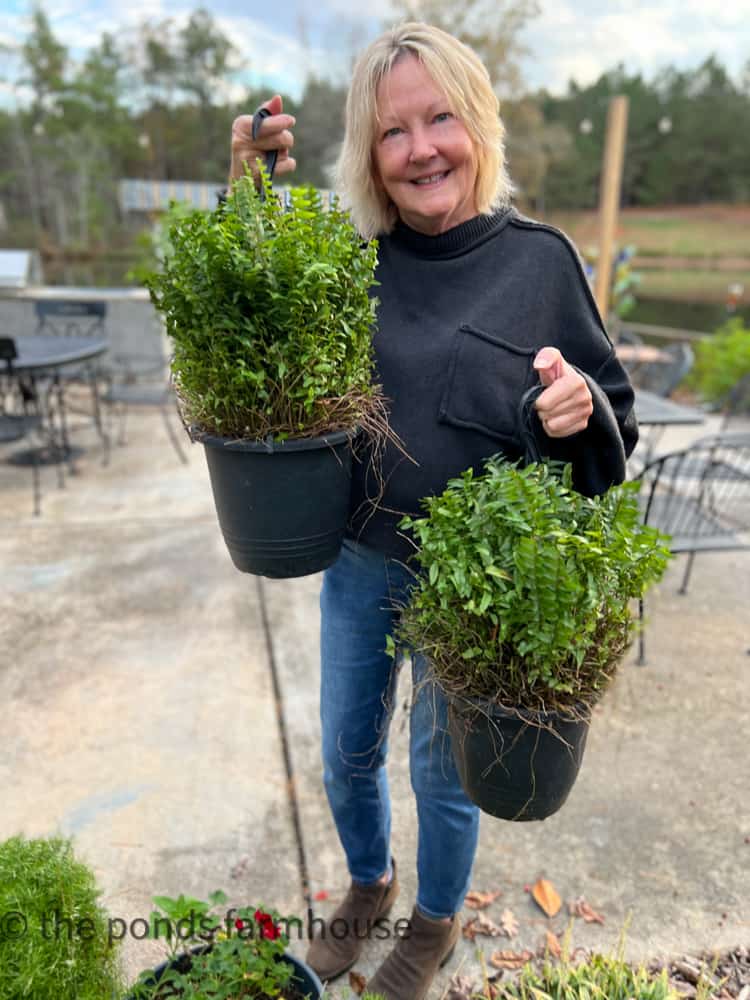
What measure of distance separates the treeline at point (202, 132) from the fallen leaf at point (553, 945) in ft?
14.3

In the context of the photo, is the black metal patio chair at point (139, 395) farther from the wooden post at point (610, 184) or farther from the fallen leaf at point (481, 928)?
the wooden post at point (610, 184)

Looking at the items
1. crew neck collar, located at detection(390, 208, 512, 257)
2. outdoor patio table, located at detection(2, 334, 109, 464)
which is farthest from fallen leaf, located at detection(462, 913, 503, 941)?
outdoor patio table, located at detection(2, 334, 109, 464)

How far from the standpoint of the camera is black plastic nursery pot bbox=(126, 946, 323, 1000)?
1.24 meters

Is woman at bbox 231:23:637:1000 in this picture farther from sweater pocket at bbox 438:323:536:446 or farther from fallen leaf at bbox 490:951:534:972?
fallen leaf at bbox 490:951:534:972

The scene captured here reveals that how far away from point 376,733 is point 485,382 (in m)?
0.74

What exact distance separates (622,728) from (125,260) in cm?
2451

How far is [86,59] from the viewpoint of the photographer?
3300cm

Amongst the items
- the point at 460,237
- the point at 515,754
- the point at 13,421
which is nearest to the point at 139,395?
the point at 13,421

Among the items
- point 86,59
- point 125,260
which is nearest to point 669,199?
A: point 86,59

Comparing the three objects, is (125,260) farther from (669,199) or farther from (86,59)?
(669,199)

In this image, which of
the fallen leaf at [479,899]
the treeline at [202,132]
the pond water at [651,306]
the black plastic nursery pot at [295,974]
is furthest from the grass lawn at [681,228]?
the black plastic nursery pot at [295,974]

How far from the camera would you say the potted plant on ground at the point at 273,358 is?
3.36 feet

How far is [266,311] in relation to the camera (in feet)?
3.43

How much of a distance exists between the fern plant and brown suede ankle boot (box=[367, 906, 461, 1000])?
0.72 meters
